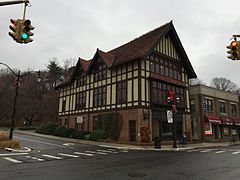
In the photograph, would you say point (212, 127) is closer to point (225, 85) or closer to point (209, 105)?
point (209, 105)

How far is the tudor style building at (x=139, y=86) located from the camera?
26172mm

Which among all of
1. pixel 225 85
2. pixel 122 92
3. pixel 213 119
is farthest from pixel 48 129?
pixel 225 85

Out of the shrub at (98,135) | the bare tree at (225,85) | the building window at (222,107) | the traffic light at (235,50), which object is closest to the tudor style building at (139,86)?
the shrub at (98,135)

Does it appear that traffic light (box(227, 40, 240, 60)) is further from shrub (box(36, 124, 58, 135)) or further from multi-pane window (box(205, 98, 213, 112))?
shrub (box(36, 124, 58, 135))

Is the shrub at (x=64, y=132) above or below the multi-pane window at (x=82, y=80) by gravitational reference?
below

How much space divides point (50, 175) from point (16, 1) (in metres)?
6.21

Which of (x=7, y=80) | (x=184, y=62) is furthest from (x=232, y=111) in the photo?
(x=7, y=80)

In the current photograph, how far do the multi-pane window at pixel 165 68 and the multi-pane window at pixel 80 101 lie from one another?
12381mm

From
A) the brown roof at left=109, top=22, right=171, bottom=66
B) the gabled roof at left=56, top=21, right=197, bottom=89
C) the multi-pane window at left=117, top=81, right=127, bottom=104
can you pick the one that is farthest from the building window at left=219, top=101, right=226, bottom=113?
the multi-pane window at left=117, top=81, right=127, bottom=104

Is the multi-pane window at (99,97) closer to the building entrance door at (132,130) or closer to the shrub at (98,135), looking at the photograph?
the shrub at (98,135)

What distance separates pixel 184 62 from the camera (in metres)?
32.9

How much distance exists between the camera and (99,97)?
31.7 meters

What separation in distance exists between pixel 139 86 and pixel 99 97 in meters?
7.87

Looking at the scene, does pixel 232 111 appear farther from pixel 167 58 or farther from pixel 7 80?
pixel 7 80
